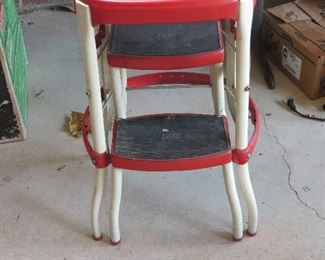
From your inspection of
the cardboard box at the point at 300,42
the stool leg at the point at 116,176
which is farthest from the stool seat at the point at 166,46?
the cardboard box at the point at 300,42

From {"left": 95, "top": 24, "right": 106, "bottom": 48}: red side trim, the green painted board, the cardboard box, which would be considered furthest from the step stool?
the cardboard box

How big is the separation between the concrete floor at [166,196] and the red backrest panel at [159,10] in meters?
0.71

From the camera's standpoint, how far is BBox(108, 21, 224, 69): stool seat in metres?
1.32

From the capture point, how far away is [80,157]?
184cm

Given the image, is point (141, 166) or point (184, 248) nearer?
point (141, 166)

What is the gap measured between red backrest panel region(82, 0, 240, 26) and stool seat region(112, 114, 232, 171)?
378 millimetres

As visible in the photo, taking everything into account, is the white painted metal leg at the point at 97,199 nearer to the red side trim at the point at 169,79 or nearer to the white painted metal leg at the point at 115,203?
the white painted metal leg at the point at 115,203

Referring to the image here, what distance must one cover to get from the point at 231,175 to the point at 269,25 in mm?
1046

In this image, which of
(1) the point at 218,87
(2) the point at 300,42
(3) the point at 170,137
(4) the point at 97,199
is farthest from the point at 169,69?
(2) the point at 300,42

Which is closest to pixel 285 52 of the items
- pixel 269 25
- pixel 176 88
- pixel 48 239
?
pixel 269 25

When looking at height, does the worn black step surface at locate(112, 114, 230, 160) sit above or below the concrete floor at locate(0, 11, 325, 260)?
above

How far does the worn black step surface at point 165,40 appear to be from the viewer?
1.37 m

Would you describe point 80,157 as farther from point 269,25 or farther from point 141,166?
point 269,25

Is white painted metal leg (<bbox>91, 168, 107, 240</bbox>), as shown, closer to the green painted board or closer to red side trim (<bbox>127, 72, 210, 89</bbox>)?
red side trim (<bbox>127, 72, 210, 89</bbox>)
